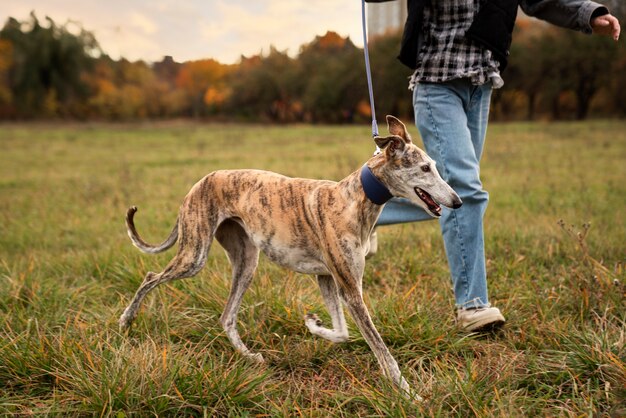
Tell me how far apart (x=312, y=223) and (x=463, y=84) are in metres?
1.60

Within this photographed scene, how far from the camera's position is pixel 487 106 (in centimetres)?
408

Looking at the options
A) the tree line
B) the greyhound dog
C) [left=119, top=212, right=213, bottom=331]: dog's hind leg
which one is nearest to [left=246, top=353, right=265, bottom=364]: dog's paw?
the greyhound dog

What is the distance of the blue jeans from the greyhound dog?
0.78 metres

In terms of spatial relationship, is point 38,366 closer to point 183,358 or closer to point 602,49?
point 183,358

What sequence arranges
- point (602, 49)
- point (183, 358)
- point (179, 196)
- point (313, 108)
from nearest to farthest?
point (183, 358) → point (179, 196) → point (602, 49) → point (313, 108)

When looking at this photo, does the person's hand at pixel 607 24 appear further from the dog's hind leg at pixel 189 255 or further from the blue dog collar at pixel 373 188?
the dog's hind leg at pixel 189 255

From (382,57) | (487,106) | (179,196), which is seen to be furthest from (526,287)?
(382,57)

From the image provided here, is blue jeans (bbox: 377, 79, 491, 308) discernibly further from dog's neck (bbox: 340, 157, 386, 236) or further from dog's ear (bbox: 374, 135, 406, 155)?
dog's ear (bbox: 374, 135, 406, 155)

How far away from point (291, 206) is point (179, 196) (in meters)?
7.18

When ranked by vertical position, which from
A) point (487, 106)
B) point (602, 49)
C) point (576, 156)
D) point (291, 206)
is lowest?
point (576, 156)

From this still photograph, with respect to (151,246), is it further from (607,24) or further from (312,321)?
(607,24)

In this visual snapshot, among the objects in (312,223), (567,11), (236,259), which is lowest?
(236,259)

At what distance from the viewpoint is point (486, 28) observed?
3.79m

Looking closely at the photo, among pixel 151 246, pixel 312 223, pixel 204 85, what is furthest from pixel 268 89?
pixel 312 223
